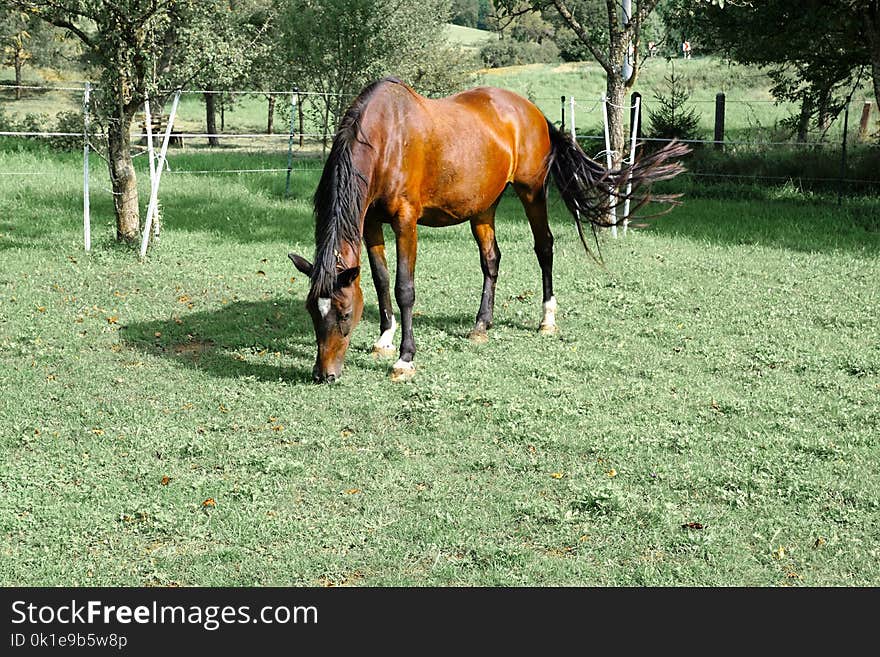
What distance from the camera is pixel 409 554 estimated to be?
14.6 ft

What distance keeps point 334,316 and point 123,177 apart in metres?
6.45

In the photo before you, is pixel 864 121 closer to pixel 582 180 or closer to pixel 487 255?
pixel 582 180

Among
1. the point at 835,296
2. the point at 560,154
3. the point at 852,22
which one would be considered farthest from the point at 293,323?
the point at 852,22

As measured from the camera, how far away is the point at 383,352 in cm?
769

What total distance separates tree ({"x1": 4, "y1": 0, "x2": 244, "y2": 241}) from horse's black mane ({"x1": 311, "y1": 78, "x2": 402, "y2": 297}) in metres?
5.49

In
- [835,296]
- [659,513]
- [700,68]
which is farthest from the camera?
[700,68]

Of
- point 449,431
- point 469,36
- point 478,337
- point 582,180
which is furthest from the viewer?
point 469,36

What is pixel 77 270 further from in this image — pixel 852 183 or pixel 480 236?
pixel 852 183

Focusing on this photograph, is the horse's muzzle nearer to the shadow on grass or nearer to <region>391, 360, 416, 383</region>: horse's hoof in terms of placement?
the shadow on grass

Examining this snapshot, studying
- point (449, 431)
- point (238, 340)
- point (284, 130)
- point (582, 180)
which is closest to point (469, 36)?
point (284, 130)

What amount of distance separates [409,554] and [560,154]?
529 centimetres

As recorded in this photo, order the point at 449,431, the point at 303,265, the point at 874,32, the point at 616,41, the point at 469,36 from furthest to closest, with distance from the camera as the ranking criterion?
1. the point at 469,36
2. the point at 874,32
3. the point at 616,41
4. the point at 303,265
5. the point at 449,431

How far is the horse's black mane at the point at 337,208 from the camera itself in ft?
21.0

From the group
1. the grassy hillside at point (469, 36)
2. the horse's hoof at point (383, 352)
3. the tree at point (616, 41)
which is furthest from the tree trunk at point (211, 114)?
the grassy hillside at point (469, 36)
